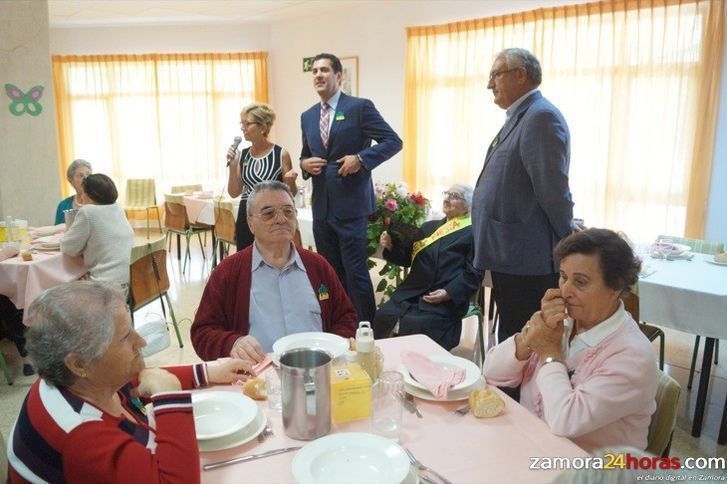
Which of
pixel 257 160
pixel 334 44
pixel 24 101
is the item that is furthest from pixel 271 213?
pixel 334 44

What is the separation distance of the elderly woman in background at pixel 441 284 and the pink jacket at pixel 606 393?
1.56m

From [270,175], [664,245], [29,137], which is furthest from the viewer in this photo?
[29,137]

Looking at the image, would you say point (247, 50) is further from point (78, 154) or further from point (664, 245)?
point (664, 245)

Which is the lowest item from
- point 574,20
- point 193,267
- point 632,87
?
A: point 193,267

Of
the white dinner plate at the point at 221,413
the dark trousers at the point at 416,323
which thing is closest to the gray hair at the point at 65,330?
the white dinner plate at the point at 221,413

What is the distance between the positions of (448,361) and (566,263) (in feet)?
1.45

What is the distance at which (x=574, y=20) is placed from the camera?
5.00 meters

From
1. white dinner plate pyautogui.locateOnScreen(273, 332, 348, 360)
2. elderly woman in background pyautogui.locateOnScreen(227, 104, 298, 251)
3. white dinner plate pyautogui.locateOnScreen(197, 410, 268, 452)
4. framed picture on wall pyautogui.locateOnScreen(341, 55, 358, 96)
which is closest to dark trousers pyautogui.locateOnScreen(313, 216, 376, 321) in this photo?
elderly woman in background pyautogui.locateOnScreen(227, 104, 298, 251)

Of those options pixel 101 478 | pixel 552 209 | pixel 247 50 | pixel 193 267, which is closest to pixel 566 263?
pixel 552 209

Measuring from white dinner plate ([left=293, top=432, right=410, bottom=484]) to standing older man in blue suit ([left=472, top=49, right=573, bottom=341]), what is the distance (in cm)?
139

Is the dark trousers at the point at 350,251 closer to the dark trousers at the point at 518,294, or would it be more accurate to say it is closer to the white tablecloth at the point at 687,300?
the dark trousers at the point at 518,294

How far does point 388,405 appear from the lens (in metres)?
1.29

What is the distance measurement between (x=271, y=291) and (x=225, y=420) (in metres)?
0.78

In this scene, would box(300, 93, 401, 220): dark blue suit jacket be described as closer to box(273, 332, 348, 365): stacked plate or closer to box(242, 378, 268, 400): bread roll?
box(273, 332, 348, 365): stacked plate
